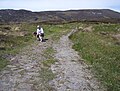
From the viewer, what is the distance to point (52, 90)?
14.8 meters

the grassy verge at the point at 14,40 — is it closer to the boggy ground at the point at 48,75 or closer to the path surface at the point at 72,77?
the boggy ground at the point at 48,75

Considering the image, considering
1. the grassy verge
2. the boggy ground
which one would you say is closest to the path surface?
the boggy ground

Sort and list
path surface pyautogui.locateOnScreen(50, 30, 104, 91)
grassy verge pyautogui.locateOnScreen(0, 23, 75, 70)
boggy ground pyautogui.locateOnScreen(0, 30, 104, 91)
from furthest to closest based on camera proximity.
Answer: grassy verge pyautogui.locateOnScreen(0, 23, 75, 70), path surface pyautogui.locateOnScreen(50, 30, 104, 91), boggy ground pyautogui.locateOnScreen(0, 30, 104, 91)

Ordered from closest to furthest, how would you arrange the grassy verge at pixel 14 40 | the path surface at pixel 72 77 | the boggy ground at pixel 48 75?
1. the boggy ground at pixel 48 75
2. the path surface at pixel 72 77
3. the grassy verge at pixel 14 40

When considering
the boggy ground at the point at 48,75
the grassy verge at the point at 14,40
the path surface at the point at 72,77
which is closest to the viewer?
the boggy ground at the point at 48,75

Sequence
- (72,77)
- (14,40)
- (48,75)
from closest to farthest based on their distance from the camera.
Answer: (72,77) → (48,75) → (14,40)

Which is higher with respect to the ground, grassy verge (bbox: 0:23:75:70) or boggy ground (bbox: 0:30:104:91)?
boggy ground (bbox: 0:30:104:91)

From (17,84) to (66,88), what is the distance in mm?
2477

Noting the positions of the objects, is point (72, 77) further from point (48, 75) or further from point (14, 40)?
point (14, 40)

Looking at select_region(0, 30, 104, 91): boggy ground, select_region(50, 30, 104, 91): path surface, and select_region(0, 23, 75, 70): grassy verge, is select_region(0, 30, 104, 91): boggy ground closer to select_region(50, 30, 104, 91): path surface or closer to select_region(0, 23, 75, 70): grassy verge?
select_region(50, 30, 104, 91): path surface

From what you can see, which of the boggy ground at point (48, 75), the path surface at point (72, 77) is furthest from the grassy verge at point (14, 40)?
the path surface at point (72, 77)

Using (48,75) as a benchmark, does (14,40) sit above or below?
below

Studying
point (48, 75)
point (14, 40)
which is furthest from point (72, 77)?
point (14, 40)

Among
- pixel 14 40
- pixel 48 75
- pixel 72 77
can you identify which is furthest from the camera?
pixel 14 40
